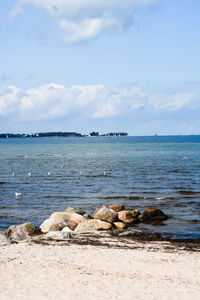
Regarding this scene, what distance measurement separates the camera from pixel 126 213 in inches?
917

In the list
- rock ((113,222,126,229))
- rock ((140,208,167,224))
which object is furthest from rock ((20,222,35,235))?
rock ((140,208,167,224))

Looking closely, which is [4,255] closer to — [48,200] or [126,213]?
[126,213]

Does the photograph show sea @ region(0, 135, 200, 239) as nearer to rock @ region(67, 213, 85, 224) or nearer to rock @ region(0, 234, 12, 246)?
rock @ region(67, 213, 85, 224)

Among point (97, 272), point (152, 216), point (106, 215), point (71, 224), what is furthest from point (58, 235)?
point (152, 216)

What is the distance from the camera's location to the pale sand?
39.2ft

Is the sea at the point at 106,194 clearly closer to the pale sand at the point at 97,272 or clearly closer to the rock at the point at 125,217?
the rock at the point at 125,217

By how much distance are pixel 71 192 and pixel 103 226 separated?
43.9 feet

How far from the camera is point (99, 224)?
2130 cm

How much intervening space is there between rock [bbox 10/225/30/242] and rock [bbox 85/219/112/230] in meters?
3.66

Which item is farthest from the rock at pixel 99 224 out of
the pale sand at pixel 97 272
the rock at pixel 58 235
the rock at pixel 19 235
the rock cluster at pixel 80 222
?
the rock at pixel 19 235

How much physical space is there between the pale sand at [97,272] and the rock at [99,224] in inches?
130

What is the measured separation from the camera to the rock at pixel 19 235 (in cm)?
1880

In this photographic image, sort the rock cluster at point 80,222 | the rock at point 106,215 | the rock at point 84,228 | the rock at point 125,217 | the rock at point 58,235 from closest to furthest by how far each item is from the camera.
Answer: the rock at point 58,235, the rock cluster at point 80,222, the rock at point 84,228, the rock at point 106,215, the rock at point 125,217

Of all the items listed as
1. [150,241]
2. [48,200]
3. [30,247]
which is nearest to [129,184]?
[48,200]
